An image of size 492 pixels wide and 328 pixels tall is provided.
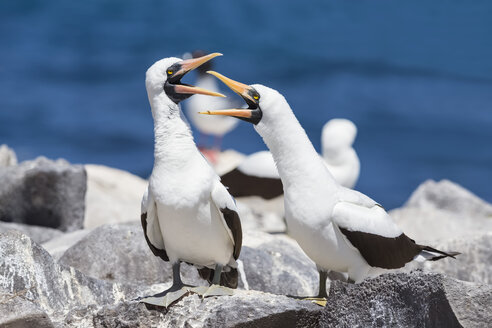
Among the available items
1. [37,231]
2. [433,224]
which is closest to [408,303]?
[37,231]

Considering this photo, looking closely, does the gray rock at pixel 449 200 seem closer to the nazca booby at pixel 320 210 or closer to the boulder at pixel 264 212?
the boulder at pixel 264 212

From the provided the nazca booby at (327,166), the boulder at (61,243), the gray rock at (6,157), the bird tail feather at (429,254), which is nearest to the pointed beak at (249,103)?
the bird tail feather at (429,254)

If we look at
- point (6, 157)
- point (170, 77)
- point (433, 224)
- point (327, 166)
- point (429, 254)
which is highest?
point (327, 166)

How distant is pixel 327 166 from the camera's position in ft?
40.0

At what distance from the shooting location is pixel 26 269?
20.3ft

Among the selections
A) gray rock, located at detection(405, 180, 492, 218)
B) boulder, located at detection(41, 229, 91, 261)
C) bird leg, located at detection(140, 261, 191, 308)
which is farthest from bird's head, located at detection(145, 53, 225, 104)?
gray rock, located at detection(405, 180, 492, 218)

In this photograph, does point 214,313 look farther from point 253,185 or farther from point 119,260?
point 253,185

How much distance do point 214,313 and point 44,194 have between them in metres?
4.55

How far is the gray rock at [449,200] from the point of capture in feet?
45.0

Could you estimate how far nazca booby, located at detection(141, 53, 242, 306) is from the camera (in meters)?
5.92

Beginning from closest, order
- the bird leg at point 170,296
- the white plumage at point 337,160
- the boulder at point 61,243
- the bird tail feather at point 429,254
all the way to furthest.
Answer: the bird leg at point 170,296
the bird tail feather at point 429,254
the boulder at point 61,243
the white plumage at point 337,160

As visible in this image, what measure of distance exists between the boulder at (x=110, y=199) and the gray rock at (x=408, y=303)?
567cm

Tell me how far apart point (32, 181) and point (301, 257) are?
300 cm

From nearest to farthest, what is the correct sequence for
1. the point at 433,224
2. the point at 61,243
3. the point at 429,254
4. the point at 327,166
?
the point at 429,254
the point at 61,243
the point at 433,224
the point at 327,166
